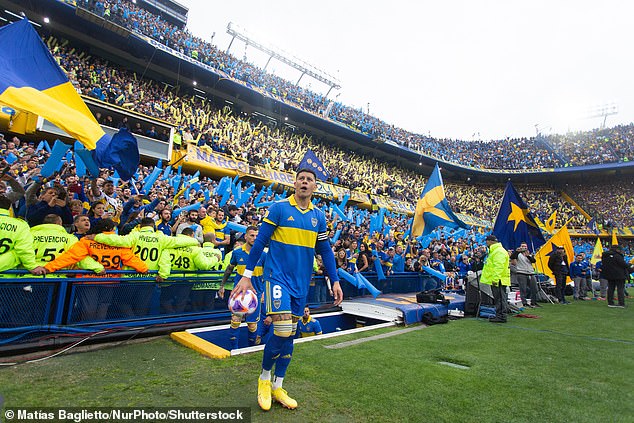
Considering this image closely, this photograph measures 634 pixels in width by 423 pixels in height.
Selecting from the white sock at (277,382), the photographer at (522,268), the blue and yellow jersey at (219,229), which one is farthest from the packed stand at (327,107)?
the white sock at (277,382)

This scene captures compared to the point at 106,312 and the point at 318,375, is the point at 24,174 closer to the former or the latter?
the point at 106,312

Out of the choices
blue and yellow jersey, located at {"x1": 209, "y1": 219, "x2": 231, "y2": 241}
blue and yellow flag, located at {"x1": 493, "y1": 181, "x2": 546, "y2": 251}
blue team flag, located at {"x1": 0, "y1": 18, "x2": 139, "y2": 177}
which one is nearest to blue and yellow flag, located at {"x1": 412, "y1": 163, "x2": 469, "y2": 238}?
blue and yellow flag, located at {"x1": 493, "y1": 181, "x2": 546, "y2": 251}

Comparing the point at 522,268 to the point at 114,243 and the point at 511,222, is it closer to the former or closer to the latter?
the point at 511,222

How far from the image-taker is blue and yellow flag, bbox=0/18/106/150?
4.93m

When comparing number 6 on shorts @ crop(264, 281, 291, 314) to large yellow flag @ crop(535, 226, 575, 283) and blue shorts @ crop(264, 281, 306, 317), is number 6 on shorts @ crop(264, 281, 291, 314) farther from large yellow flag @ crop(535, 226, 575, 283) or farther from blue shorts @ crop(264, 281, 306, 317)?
large yellow flag @ crop(535, 226, 575, 283)

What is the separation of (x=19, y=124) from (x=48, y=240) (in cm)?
1441

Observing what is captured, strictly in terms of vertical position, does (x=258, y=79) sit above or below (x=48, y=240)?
above

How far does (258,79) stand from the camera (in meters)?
30.1

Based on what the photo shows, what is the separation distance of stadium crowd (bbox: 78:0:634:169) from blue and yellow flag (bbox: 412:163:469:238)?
16327 mm

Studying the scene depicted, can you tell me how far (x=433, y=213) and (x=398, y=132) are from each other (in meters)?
32.8

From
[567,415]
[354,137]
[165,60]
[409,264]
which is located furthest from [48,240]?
[354,137]

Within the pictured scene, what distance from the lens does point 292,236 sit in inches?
126

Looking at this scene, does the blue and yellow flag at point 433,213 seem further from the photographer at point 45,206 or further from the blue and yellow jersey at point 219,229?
the photographer at point 45,206

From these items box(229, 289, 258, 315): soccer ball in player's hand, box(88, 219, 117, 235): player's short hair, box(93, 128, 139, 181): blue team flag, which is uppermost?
box(93, 128, 139, 181): blue team flag
